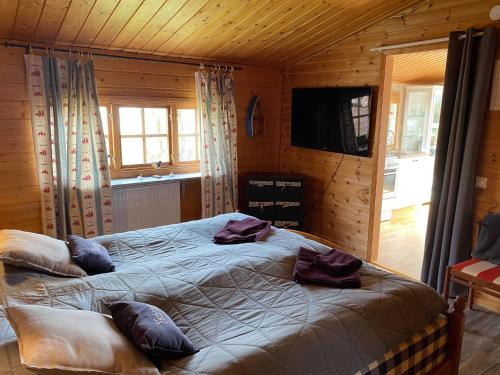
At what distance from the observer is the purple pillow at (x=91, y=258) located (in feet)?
7.17

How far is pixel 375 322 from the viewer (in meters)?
1.77

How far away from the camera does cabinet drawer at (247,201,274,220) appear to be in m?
4.49

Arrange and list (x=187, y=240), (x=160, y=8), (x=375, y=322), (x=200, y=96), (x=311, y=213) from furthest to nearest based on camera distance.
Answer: (x=311, y=213)
(x=200, y=96)
(x=160, y=8)
(x=187, y=240)
(x=375, y=322)

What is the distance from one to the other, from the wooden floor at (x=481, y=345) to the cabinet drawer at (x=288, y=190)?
2084 millimetres

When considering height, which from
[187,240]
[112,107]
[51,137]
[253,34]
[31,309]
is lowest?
[187,240]

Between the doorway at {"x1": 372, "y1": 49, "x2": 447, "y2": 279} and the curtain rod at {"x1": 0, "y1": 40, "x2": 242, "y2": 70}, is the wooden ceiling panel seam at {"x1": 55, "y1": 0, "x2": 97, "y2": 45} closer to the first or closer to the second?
the curtain rod at {"x1": 0, "y1": 40, "x2": 242, "y2": 70}

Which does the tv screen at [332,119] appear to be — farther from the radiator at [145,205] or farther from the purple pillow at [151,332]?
the purple pillow at [151,332]

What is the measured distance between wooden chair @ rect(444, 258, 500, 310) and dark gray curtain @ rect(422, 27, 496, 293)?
0.94ft

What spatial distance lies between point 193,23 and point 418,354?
299 centimetres

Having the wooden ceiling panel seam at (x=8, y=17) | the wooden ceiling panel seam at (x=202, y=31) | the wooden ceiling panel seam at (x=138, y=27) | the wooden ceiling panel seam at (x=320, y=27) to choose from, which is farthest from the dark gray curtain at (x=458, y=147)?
the wooden ceiling panel seam at (x=8, y=17)

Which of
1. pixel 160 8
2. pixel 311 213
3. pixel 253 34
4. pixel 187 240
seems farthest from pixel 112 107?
pixel 311 213

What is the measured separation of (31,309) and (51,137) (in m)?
2.40

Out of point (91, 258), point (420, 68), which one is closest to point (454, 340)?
point (91, 258)

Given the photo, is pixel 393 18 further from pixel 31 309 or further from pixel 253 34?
pixel 31 309
